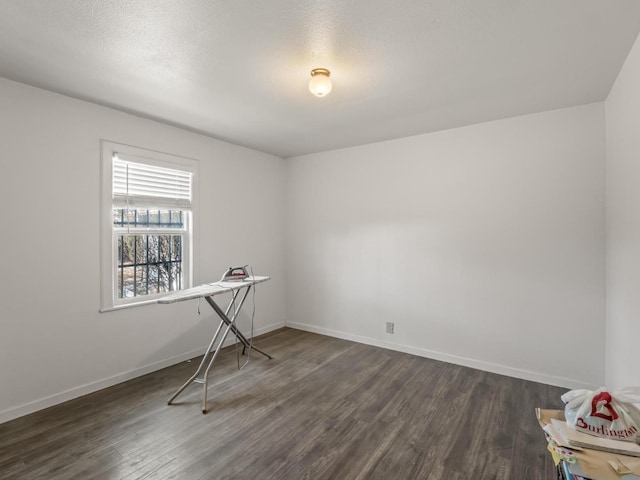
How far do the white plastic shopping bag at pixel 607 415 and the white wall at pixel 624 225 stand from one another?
0.96 m

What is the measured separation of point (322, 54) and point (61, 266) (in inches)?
104

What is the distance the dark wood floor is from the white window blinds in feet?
5.69

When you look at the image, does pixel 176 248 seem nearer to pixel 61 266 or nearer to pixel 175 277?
pixel 175 277

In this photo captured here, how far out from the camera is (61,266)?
2.63m

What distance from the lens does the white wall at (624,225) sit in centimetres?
194

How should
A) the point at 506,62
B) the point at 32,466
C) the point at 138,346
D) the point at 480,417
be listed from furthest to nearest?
the point at 138,346, the point at 480,417, the point at 506,62, the point at 32,466

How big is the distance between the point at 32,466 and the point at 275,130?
330 cm

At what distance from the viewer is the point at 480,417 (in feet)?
7.96

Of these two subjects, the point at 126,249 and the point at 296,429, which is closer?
the point at 296,429

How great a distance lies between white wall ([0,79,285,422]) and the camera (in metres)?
2.38

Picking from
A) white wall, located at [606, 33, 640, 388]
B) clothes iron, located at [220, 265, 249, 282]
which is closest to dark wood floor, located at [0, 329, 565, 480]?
white wall, located at [606, 33, 640, 388]

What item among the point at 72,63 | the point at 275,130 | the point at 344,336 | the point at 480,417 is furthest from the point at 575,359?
the point at 72,63

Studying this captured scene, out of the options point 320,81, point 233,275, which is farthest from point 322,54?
point 233,275

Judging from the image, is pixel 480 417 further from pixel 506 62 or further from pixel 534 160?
pixel 506 62
